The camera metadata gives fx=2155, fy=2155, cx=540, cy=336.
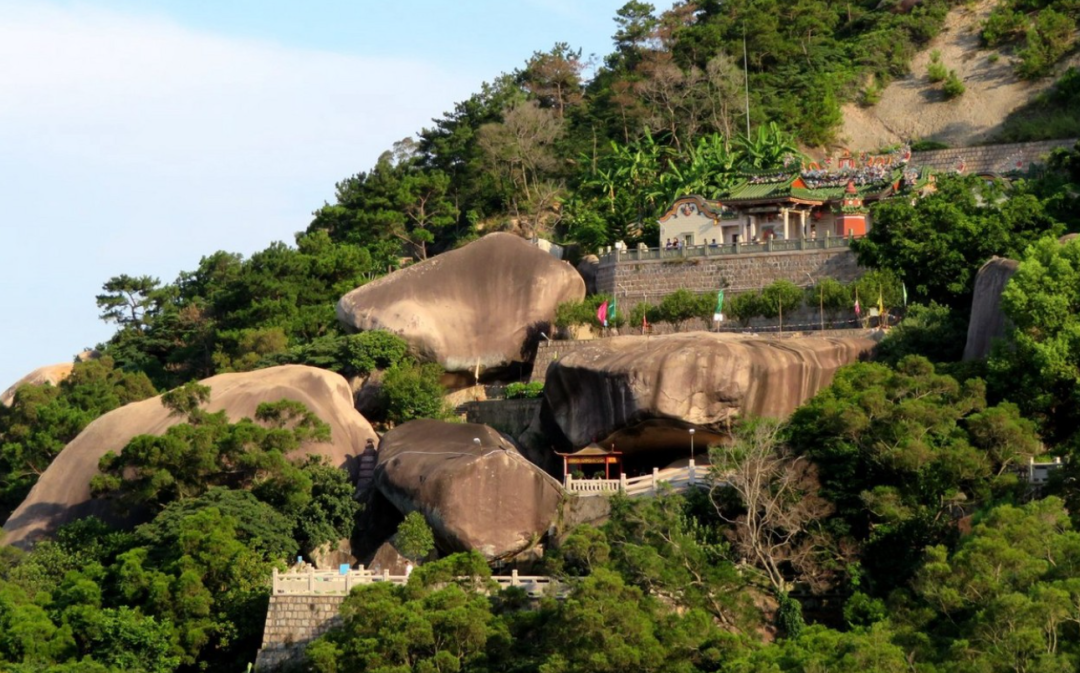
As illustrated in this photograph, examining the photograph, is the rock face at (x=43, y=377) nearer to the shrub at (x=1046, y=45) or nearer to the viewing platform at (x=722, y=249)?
the viewing platform at (x=722, y=249)

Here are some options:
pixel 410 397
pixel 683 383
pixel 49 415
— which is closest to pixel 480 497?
pixel 683 383

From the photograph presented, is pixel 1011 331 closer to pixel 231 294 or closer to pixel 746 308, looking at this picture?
pixel 746 308

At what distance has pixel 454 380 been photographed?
51.8 metres

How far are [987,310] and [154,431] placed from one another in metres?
17.8

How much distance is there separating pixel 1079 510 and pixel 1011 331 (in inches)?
225

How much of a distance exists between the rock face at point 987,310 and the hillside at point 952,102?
71.4ft

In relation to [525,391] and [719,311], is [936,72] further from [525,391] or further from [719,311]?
[525,391]

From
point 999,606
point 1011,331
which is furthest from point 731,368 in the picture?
point 999,606

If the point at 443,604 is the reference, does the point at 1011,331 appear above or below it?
above

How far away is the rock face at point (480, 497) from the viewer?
135ft

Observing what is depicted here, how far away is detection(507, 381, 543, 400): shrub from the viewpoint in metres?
48.9

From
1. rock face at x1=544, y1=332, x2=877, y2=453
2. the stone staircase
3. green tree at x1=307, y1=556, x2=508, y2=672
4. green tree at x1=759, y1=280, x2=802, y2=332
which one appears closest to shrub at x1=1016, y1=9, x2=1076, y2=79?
green tree at x1=759, y1=280, x2=802, y2=332

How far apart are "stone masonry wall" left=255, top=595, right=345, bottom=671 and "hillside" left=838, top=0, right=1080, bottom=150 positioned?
32.1 meters

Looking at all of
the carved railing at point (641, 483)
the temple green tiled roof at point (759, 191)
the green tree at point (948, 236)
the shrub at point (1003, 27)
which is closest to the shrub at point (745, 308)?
the green tree at point (948, 236)
